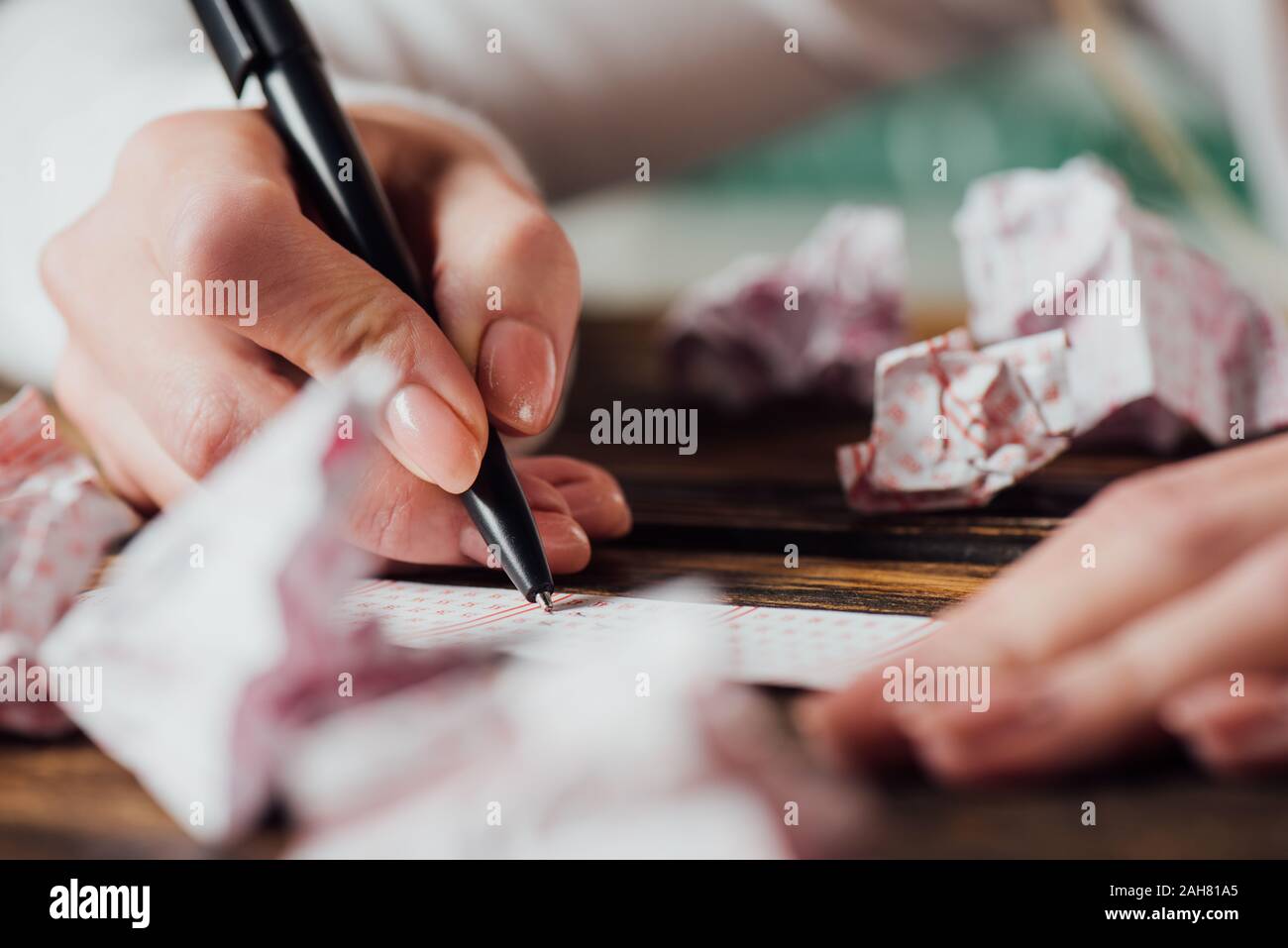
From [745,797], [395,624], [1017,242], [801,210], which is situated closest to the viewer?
[745,797]

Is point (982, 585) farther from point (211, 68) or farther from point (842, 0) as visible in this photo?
point (842, 0)

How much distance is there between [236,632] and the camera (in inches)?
13.2

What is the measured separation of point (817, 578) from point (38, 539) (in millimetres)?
345

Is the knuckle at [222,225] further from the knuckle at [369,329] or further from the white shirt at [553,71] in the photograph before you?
the white shirt at [553,71]

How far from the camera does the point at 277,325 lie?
22.2 inches

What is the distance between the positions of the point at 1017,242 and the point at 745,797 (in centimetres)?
65

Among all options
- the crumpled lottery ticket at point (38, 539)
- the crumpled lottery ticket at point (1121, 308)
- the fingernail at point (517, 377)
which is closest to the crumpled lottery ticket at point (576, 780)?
the crumpled lottery ticket at point (38, 539)

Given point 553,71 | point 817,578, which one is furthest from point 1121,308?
point 553,71

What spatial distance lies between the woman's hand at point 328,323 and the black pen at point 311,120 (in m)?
0.02

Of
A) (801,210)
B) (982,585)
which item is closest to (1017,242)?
(982,585)

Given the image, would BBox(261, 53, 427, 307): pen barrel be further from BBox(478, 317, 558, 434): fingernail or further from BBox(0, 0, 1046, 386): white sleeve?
BBox(0, 0, 1046, 386): white sleeve

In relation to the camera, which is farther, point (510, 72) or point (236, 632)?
point (510, 72)

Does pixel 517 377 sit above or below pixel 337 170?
below

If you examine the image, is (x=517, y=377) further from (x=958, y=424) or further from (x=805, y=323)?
(x=805, y=323)
